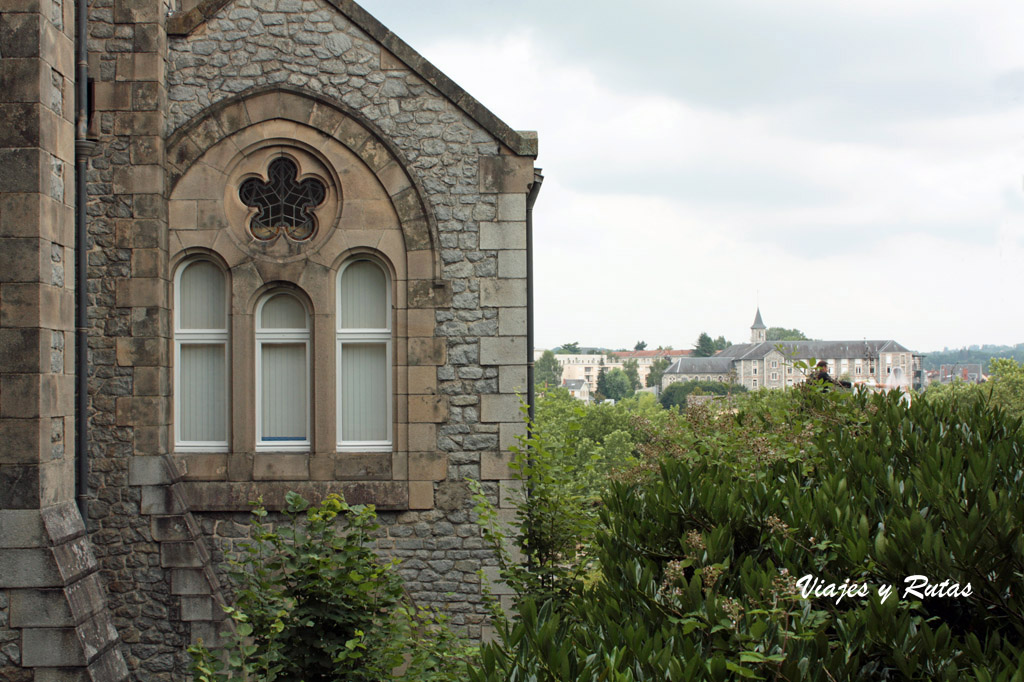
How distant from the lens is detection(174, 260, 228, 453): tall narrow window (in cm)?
878

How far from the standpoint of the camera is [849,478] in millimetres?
4484

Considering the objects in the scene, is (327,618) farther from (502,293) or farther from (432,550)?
(502,293)

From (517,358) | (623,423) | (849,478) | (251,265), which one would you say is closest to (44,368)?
(251,265)

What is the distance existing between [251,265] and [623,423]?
132ft

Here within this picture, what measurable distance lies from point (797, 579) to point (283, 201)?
23.7 feet

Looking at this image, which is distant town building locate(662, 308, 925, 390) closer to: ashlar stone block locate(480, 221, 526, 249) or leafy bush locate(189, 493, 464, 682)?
ashlar stone block locate(480, 221, 526, 249)

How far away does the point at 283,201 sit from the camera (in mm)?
8789

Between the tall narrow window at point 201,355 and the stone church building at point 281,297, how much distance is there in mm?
24

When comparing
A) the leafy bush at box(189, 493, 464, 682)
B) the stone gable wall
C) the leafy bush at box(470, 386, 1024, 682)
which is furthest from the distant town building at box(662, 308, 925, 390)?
the leafy bush at box(470, 386, 1024, 682)

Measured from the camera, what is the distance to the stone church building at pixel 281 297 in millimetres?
8289

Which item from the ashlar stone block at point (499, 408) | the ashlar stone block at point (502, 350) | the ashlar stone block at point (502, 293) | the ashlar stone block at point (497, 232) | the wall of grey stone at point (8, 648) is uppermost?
the ashlar stone block at point (497, 232)

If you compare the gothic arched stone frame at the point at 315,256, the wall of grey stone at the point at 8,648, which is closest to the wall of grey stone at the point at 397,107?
the gothic arched stone frame at the point at 315,256

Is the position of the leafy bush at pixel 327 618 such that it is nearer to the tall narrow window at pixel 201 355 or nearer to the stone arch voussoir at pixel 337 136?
the tall narrow window at pixel 201 355

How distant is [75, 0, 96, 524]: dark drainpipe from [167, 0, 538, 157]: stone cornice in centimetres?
97
